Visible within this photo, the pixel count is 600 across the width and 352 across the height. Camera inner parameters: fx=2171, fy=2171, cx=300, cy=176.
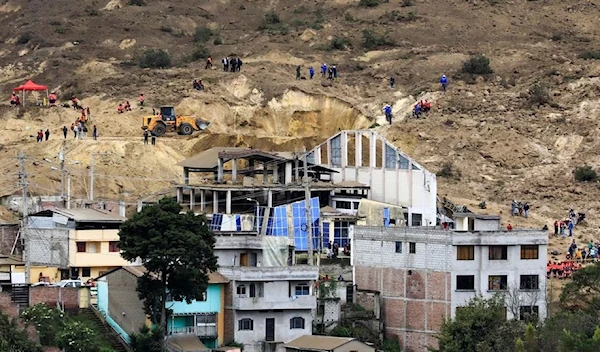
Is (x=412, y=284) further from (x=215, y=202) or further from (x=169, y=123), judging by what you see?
(x=169, y=123)

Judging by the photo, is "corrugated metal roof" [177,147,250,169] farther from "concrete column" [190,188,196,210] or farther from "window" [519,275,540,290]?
"window" [519,275,540,290]

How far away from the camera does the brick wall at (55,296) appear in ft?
260

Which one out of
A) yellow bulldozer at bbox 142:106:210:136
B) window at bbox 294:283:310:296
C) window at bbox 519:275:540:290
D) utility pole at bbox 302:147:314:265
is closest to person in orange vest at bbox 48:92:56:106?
yellow bulldozer at bbox 142:106:210:136

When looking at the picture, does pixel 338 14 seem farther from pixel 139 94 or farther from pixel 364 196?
pixel 364 196

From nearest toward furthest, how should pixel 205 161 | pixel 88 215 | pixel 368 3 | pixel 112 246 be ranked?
pixel 112 246 → pixel 88 215 → pixel 205 161 → pixel 368 3

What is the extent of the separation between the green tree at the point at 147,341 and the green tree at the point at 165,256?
466 mm

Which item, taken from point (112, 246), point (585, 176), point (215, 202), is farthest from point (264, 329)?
point (585, 176)

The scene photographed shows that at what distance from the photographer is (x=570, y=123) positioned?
114 m

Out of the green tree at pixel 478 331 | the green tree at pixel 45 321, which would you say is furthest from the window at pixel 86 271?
the green tree at pixel 478 331

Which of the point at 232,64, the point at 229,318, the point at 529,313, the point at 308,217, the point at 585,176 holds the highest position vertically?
the point at 232,64

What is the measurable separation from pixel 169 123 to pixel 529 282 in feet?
109

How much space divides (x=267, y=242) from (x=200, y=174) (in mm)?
18953

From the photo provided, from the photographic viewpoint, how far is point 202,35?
13912 centimetres

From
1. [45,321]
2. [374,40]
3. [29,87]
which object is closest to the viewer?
[45,321]
